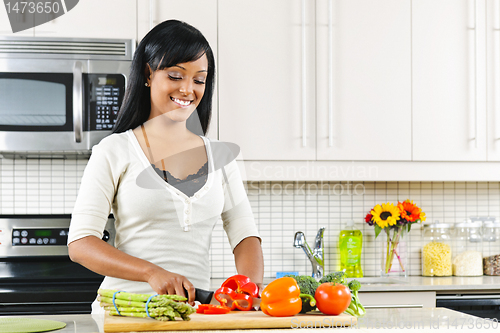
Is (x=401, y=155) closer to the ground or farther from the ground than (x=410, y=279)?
farther from the ground

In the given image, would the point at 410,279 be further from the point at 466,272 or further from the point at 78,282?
the point at 78,282

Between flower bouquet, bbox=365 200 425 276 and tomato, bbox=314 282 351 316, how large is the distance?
1.44 metres

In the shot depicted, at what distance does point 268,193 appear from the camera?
2613mm

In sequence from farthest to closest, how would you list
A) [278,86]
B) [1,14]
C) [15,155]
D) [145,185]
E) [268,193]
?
[268,193] → [15,155] → [278,86] → [1,14] → [145,185]

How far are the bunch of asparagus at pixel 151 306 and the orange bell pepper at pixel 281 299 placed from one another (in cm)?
16

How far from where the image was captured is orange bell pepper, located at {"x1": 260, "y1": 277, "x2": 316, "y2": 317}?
1.05 meters

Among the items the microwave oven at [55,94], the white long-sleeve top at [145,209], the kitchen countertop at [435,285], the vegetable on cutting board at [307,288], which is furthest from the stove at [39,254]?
the vegetable on cutting board at [307,288]

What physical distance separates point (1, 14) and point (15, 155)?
0.67 meters

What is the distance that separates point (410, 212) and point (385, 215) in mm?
122

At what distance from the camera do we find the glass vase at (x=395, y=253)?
2.51 meters

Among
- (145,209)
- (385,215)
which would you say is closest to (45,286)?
(145,209)

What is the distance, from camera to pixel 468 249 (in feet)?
8.72

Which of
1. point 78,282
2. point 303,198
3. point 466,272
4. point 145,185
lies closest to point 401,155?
point 303,198

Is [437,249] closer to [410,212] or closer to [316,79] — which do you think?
[410,212]
